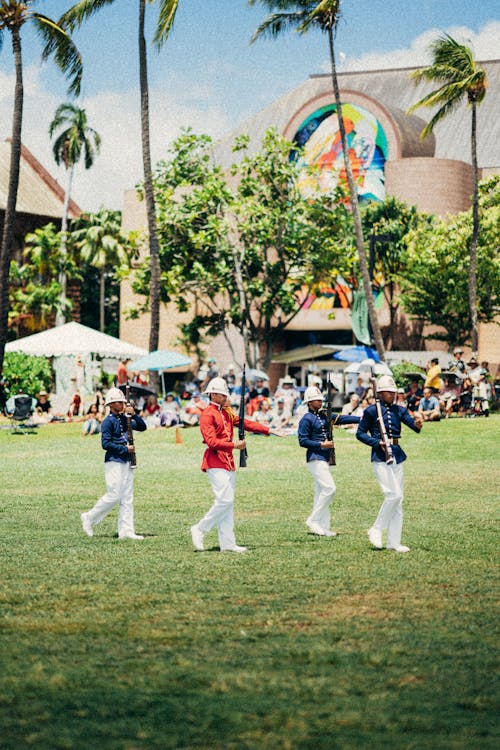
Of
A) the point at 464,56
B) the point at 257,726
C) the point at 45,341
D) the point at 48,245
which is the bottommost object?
the point at 257,726

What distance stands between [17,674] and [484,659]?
3017mm

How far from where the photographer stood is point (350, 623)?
7980 millimetres

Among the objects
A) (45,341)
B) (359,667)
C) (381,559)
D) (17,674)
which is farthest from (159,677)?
(45,341)

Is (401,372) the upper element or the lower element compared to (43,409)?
upper

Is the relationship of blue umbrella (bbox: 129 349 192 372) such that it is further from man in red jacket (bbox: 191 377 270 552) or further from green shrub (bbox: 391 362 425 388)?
man in red jacket (bbox: 191 377 270 552)

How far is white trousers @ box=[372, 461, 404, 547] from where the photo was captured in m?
11.4

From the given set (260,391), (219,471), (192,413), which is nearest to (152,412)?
(192,413)

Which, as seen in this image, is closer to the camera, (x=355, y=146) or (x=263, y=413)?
(x=263, y=413)

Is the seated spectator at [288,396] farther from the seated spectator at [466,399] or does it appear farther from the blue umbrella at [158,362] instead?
the seated spectator at [466,399]

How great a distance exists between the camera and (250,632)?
768 cm

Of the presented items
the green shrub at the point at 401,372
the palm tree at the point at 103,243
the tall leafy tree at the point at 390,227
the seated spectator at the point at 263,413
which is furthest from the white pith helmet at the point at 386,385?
the tall leafy tree at the point at 390,227

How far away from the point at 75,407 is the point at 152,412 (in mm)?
2959

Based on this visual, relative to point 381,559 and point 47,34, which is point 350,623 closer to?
point 381,559

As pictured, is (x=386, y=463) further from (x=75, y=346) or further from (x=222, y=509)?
(x=75, y=346)
